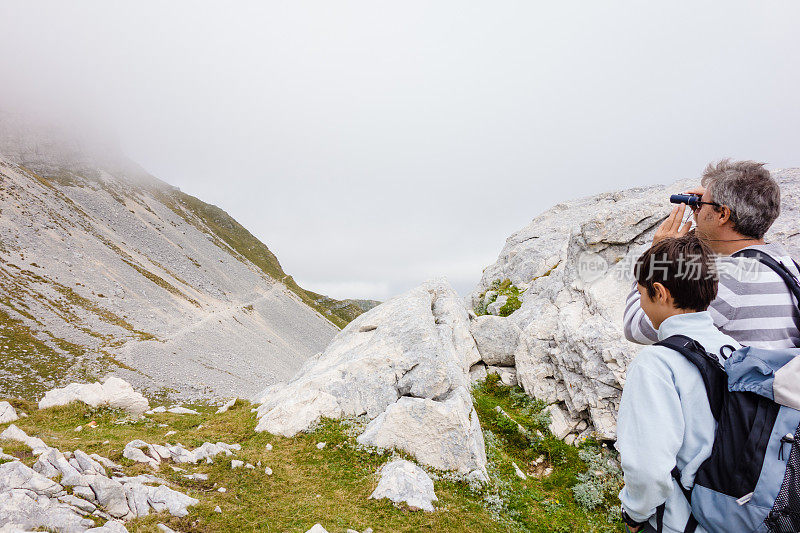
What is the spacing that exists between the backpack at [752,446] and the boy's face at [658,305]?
79 centimetres

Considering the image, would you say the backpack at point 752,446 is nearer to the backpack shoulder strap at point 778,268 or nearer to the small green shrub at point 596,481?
the backpack shoulder strap at point 778,268

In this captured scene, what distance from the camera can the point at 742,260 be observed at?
13.8ft

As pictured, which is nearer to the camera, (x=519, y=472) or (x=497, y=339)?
(x=519, y=472)

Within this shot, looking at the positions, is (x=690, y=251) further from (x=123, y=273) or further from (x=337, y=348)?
(x=123, y=273)

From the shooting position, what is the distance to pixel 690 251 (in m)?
3.54

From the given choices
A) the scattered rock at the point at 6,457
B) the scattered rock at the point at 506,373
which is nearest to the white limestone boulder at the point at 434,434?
the scattered rock at the point at 506,373

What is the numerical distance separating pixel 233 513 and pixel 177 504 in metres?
1.55

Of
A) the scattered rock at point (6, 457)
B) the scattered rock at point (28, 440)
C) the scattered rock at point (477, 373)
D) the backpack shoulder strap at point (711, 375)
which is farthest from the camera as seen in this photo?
the scattered rock at point (477, 373)

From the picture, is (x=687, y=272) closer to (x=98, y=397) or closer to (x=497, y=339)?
(x=497, y=339)

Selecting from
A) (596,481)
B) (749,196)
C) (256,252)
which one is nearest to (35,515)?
(749,196)

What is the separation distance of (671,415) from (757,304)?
2077 millimetres

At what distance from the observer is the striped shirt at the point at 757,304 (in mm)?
3830

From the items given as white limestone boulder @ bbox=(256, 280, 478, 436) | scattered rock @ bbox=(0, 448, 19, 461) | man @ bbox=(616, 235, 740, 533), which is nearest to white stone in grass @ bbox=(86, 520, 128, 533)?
scattered rock @ bbox=(0, 448, 19, 461)

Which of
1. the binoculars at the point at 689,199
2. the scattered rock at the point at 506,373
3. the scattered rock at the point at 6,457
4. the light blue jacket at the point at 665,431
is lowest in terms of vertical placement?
the scattered rock at the point at 6,457
